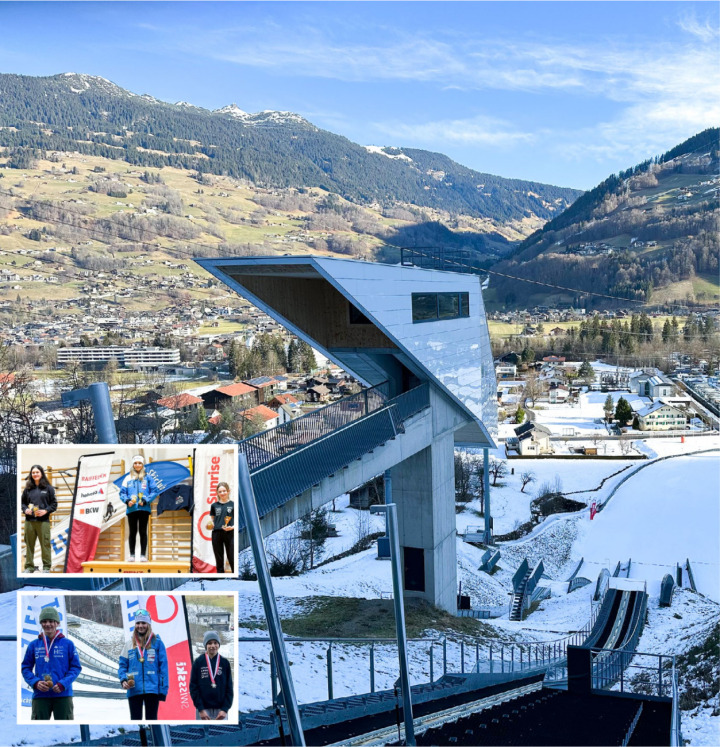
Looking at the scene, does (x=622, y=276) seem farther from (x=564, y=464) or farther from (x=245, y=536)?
(x=245, y=536)

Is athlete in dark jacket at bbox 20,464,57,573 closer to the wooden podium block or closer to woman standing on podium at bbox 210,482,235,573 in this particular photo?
the wooden podium block

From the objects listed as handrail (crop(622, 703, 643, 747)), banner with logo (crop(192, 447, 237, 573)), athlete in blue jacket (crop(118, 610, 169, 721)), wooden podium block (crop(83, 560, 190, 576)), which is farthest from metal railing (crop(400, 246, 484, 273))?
athlete in blue jacket (crop(118, 610, 169, 721))

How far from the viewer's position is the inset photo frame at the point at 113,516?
5.59 metres

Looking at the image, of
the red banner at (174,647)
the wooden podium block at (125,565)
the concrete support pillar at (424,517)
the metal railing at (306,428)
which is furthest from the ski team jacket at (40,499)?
the concrete support pillar at (424,517)

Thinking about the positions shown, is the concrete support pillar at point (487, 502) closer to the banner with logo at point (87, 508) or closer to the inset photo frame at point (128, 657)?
the banner with logo at point (87, 508)

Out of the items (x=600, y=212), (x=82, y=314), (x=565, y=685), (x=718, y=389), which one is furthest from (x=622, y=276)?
(x=565, y=685)

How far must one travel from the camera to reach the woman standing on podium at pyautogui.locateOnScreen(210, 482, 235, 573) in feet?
18.9

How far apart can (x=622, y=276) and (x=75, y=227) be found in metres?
115

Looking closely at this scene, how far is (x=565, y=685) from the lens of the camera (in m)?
11.2

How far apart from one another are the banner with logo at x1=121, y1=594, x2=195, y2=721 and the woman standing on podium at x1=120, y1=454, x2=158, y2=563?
1.79ft

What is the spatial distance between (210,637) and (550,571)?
88.0 feet

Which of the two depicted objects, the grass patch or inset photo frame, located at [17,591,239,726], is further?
the grass patch

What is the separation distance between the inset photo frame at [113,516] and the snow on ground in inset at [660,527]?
68.9ft

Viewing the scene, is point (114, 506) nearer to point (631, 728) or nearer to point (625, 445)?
point (631, 728)
